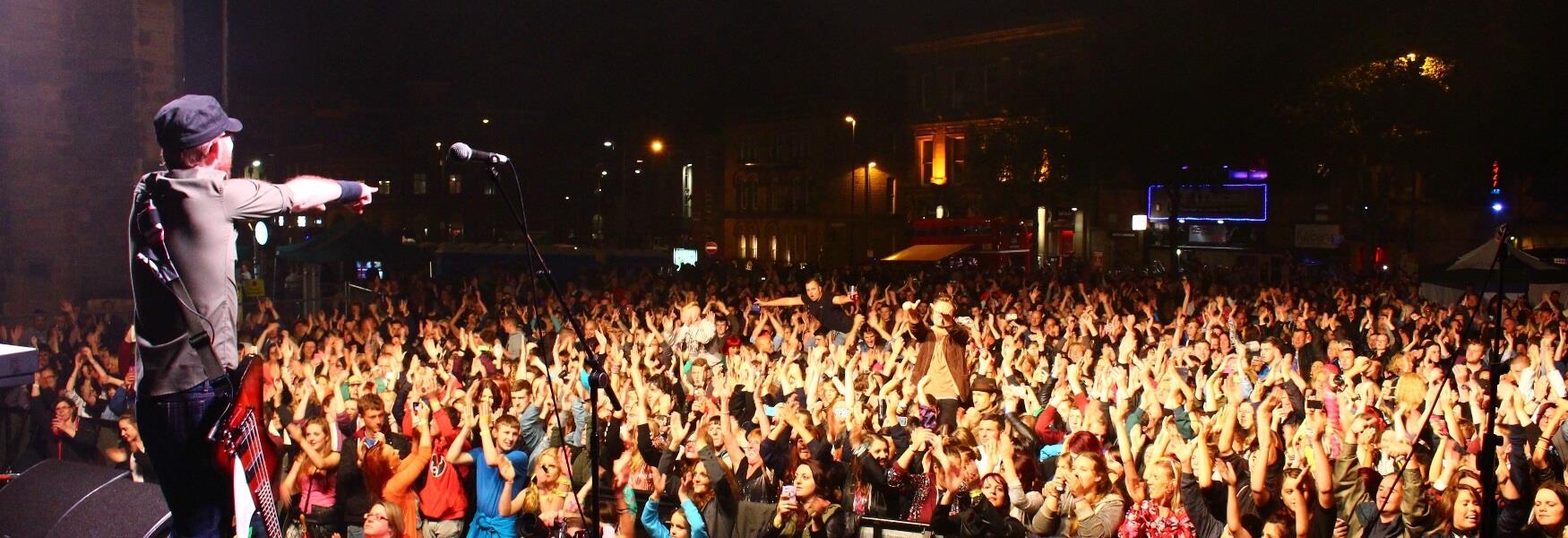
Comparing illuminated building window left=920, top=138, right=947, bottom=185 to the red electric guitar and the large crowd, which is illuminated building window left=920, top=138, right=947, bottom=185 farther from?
the red electric guitar

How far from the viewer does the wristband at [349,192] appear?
3.03 m

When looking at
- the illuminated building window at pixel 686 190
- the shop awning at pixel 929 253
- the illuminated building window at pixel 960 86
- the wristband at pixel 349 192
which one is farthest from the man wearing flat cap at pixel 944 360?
the illuminated building window at pixel 686 190

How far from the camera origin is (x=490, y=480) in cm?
686

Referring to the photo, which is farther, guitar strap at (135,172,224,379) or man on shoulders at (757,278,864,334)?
man on shoulders at (757,278,864,334)

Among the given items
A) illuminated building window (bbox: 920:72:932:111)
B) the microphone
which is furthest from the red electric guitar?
illuminated building window (bbox: 920:72:932:111)

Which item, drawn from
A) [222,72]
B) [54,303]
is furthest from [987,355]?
[54,303]

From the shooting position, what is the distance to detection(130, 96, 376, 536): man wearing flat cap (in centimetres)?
287

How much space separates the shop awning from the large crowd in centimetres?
2131

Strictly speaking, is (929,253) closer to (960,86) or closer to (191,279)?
(960,86)

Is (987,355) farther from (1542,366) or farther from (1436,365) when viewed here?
(1542,366)

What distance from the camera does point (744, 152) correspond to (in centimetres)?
5212

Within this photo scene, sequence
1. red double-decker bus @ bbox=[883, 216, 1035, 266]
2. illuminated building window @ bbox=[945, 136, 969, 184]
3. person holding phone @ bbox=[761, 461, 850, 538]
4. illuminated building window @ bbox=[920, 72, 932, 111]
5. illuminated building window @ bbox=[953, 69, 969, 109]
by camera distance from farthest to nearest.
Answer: illuminated building window @ bbox=[920, 72, 932, 111] < illuminated building window @ bbox=[953, 69, 969, 109] < illuminated building window @ bbox=[945, 136, 969, 184] < red double-decker bus @ bbox=[883, 216, 1035, 266] < person holding phone @ bbox=[761, 461, 850, 538]

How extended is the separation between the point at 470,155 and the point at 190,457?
1.08 m

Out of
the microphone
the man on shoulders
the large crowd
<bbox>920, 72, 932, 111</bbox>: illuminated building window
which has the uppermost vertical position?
<bbox>920, 72, 932, 111</bbox>: illuminated building window
